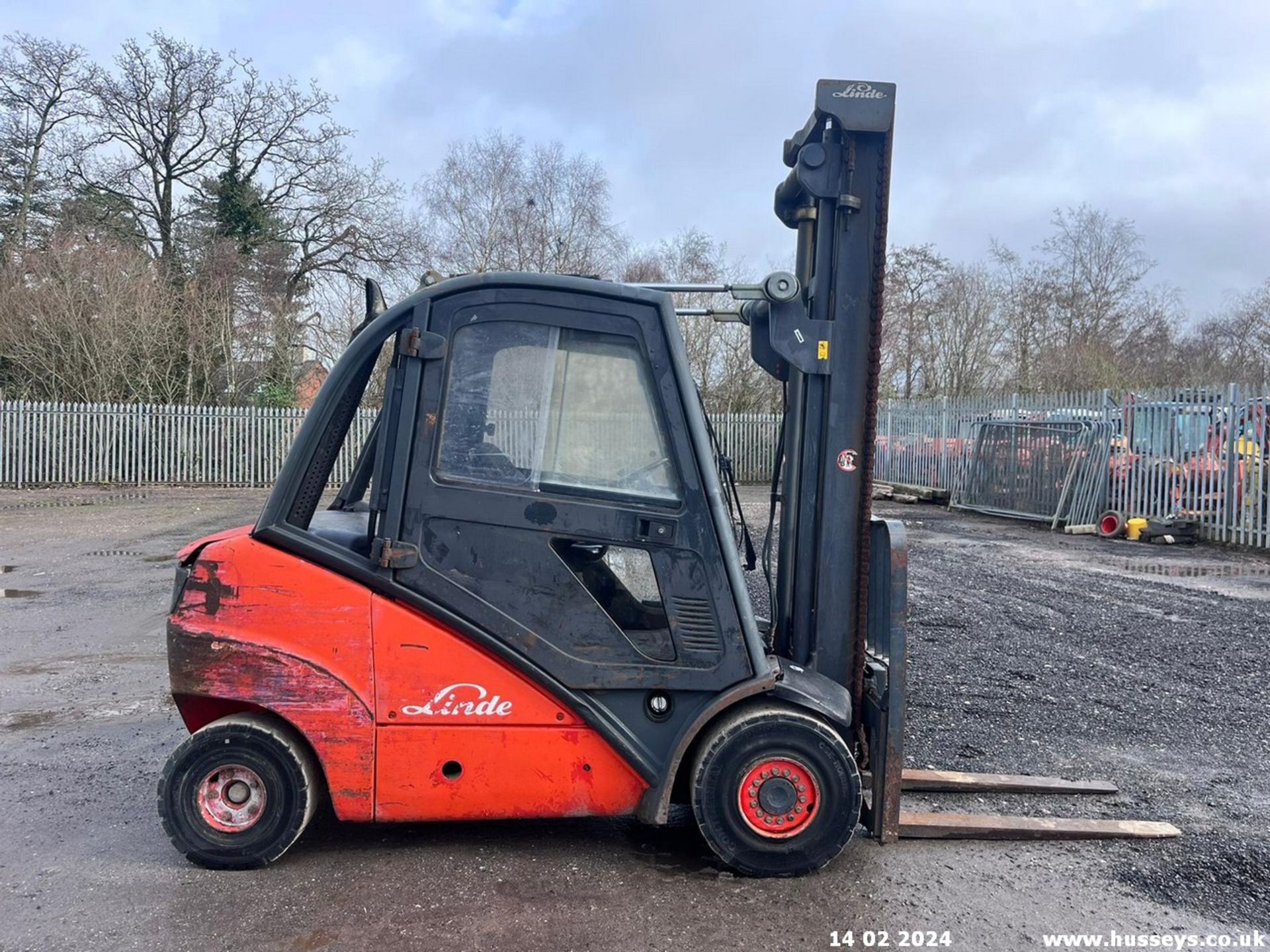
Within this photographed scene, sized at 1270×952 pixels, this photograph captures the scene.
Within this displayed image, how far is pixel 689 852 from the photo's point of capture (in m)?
3.67

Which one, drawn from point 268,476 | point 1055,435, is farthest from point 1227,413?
point 268,476

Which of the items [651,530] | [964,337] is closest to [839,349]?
[651,530]

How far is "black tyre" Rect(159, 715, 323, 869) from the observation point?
3.39 metres

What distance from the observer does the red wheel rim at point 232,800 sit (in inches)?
135

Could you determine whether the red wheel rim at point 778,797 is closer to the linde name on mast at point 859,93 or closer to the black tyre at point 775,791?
the black tyre at point 775,791

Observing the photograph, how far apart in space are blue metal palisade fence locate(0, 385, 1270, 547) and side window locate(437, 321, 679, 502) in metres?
13.5

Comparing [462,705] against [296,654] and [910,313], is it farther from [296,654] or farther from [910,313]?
[910,313]

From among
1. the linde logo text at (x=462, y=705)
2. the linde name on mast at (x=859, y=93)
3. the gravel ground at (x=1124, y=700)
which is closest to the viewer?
the linde logo text at (x=462, y=705)

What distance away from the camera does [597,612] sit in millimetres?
3381

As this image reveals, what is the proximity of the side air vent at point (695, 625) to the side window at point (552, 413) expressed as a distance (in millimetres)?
402

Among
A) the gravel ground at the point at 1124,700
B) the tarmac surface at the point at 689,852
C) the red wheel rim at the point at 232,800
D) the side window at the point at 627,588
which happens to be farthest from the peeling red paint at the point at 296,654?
the gravel ground at the point at 1124,700

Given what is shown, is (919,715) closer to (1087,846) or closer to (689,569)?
(1087,846)

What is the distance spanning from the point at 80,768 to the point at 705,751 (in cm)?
340

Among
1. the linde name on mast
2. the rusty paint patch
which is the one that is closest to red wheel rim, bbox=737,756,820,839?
the rusty paint patch
